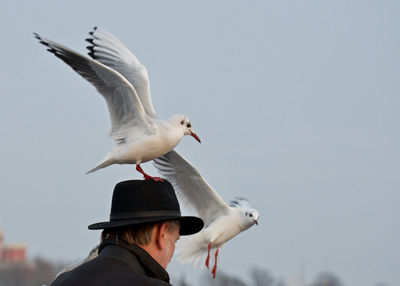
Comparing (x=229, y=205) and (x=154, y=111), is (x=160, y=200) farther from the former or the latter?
(x=229, y=205)

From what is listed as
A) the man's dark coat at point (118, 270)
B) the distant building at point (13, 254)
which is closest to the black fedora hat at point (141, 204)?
the man's dark coat at point (118, 270)

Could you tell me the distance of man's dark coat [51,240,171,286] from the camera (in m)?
2.83

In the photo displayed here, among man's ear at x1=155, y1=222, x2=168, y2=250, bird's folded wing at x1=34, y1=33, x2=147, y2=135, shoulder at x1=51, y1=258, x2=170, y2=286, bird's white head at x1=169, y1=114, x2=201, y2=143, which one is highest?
bird's folded wing at x1=34, y1=33, x2=147, y2=135

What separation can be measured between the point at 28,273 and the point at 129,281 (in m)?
92.8

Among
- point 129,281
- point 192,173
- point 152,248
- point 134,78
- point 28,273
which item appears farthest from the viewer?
point 28,273

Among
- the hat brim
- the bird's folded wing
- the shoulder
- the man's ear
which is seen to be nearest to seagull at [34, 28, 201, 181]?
the bird's folded wing

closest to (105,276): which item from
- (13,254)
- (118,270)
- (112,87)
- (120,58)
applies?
(118,270)

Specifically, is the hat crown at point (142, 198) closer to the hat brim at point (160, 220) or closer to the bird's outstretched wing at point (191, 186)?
the hat brim at point (160, 220)

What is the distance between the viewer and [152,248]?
3135 mm

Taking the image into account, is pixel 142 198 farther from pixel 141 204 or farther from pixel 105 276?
pixel 105 276

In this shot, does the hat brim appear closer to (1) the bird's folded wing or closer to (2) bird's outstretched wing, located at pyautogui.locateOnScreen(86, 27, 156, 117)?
(1) the bird's folded wing

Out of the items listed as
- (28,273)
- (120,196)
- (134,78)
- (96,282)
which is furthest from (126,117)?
(28,273)

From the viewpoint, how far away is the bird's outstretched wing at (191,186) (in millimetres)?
6520

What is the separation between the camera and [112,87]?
5004 mm
